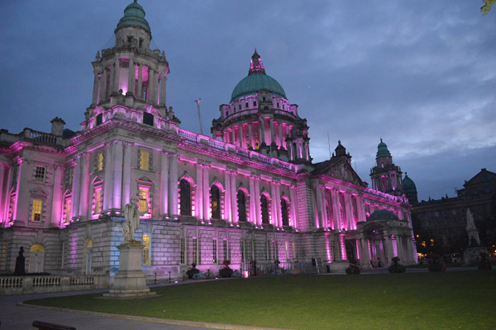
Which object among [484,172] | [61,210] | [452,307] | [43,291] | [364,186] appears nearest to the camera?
[452,307]

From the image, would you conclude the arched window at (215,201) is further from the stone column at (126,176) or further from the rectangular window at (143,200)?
the stone column at (126,176)

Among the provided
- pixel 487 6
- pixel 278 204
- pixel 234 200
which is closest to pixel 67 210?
pixel 234 200

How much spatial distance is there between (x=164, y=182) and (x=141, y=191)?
2.46 meters

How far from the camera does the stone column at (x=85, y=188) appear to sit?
35.4 m

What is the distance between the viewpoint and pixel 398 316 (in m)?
10.0

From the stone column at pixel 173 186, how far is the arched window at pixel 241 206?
12248 millimetres

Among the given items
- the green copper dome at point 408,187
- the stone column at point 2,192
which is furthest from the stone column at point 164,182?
the green copper dome at point 408,187

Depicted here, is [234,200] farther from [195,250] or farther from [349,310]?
[349,310]

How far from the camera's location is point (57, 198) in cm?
3997

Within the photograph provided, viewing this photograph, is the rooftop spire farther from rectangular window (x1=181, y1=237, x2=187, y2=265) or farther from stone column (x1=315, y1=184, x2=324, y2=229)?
rectangular window (x1=181, y1=237, x2=187, y2=265)

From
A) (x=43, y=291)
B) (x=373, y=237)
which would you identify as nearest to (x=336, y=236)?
(x=373, y=237)

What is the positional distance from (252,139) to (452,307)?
60.9 m

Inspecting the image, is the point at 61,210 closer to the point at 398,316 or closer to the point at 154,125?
the point at 154,125

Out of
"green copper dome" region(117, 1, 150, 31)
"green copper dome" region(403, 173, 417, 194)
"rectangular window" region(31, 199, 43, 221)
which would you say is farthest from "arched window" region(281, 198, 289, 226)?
"green copper dome" region(403, 173, 417, 194)
